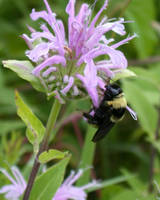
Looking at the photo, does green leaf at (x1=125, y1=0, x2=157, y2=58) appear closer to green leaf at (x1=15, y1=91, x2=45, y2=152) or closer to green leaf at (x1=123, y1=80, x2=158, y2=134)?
green leaf at (x1=123, y1=80, x2=158, y2=134)

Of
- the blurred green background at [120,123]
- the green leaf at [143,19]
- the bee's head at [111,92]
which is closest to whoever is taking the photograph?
the bee's head at [111,92]

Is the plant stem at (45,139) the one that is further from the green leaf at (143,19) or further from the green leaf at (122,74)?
the green leaf at (143,19)

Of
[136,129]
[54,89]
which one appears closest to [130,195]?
[136,129]

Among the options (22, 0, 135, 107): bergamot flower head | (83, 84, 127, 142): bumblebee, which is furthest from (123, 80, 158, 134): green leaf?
(22, 0, 135, 107): bergamot flower head

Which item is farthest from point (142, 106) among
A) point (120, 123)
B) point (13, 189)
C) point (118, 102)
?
point (13, 189)

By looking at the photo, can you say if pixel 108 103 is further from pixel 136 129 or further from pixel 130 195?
pixel 136 129

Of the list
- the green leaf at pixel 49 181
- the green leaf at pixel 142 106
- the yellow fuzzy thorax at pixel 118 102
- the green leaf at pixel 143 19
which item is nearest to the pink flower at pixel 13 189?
the green leaf at pixel 49 181
